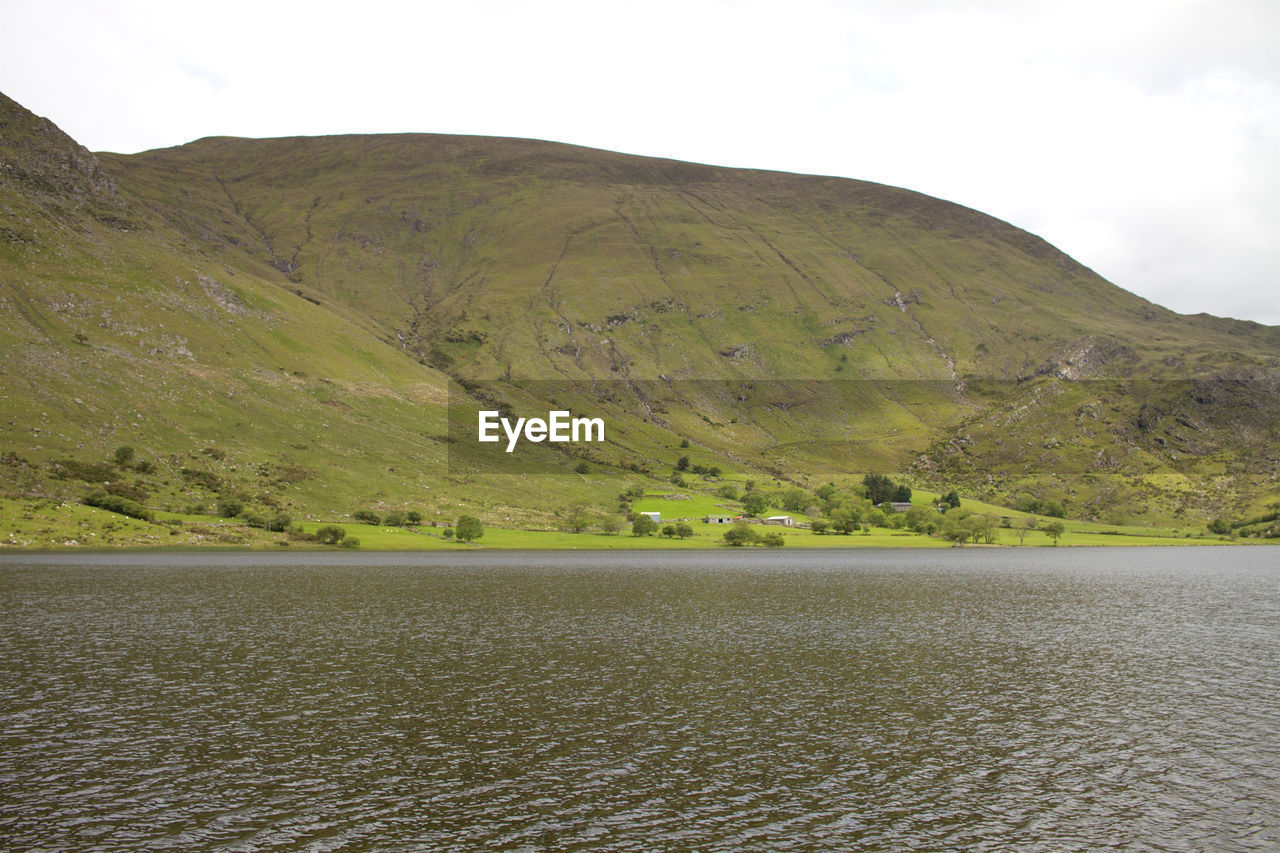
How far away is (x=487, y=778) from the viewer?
34562 mm

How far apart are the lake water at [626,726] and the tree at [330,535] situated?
247 feet

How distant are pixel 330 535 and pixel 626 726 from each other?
141438 mm

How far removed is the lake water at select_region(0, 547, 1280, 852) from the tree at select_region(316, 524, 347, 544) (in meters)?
75.2

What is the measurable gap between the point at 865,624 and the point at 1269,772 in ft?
146

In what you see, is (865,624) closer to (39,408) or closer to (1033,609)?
(1033,609)

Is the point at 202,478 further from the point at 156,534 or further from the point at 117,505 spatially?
the point at 156,534

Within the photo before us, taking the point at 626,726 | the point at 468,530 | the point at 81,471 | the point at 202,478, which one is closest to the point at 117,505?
the point at 81,471

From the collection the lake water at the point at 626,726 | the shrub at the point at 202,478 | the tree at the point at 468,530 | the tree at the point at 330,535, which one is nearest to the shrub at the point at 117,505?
the shrub at the point at 202,478

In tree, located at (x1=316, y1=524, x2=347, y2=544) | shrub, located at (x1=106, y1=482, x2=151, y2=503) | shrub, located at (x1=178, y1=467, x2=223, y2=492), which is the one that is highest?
shrub, located at (x1=178, y1=467, x2=223, y2=492)

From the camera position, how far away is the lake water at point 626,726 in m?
29.7

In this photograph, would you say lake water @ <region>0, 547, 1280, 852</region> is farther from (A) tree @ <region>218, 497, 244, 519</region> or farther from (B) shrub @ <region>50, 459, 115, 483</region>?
(B) shrub @ <region>50, 459, 115, 483</region>

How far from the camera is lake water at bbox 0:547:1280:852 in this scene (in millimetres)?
29672

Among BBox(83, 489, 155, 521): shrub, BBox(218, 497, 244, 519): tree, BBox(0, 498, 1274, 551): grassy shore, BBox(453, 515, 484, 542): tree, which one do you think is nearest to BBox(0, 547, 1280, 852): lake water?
BBox(0, 498, 1274, 551): grassy shore

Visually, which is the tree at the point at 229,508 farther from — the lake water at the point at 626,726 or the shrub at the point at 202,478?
the lake water at the point at 626,726
